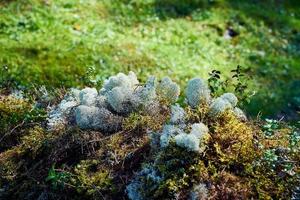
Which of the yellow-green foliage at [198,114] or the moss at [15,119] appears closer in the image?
the yellow-green foliage at [198,114]

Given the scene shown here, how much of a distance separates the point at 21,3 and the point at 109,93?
7.30m

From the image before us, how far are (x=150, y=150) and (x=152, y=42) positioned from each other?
25.1ft

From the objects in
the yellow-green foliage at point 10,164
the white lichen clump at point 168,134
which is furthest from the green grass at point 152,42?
the white lichen clump at point 168,134

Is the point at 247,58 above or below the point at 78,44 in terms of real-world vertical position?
below

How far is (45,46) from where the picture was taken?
36.2 ft

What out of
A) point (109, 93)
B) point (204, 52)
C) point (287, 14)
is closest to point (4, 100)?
point (109, 93)

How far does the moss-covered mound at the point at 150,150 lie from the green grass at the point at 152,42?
14.2ft

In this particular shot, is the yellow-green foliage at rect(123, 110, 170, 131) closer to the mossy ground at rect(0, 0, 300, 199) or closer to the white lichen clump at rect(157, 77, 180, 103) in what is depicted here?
the mossy ground at rect(0, 0, 300, 199)

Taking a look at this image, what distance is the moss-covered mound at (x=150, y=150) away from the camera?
15.5ft

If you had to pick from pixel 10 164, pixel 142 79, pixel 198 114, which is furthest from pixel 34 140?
pixel 142 79

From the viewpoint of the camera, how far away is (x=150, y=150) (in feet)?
16.8

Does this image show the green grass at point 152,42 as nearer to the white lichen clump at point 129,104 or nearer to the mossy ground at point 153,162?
the white lichen clump at point 129,104

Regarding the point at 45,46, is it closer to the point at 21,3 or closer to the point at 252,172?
the point at 21,3

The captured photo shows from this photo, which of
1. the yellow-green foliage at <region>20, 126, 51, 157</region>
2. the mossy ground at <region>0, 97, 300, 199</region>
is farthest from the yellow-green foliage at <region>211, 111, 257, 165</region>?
the yellow-green foliage at <region>20, 126, 51, 157</region>
